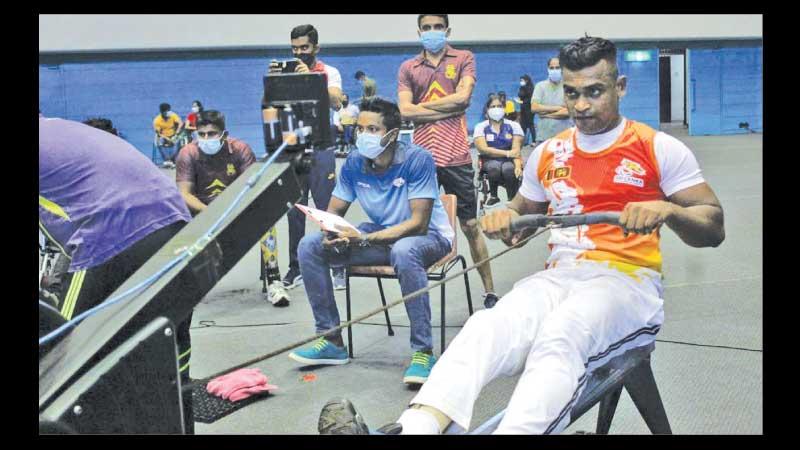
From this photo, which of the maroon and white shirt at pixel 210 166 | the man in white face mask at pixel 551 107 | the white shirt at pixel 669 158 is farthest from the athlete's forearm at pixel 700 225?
the maroon and white shirt at pixel 210 166

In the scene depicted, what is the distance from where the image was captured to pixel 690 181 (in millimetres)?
1795

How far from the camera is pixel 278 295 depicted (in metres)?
3.62

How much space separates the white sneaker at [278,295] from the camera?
3.60 metres

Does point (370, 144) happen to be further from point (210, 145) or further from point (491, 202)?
point (491, 202)

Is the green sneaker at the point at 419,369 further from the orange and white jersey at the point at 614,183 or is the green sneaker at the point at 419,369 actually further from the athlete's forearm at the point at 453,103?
the athlete's forearm at the point at 453,103

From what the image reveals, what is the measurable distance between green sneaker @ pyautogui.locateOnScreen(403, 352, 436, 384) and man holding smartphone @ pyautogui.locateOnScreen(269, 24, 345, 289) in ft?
2.51

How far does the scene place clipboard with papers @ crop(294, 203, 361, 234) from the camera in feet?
8.25

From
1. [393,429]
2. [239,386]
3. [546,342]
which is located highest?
[546,342]

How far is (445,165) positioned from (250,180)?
171cm

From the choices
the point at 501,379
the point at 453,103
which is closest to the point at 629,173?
the point at 501,379

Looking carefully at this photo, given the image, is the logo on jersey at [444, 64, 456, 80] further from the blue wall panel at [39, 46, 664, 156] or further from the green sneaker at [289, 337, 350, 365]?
the blue wall panel at [39, 46, 664, 156]

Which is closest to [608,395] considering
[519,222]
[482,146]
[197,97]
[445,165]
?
[519,222]

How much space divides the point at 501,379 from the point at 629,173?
92 centimetres
